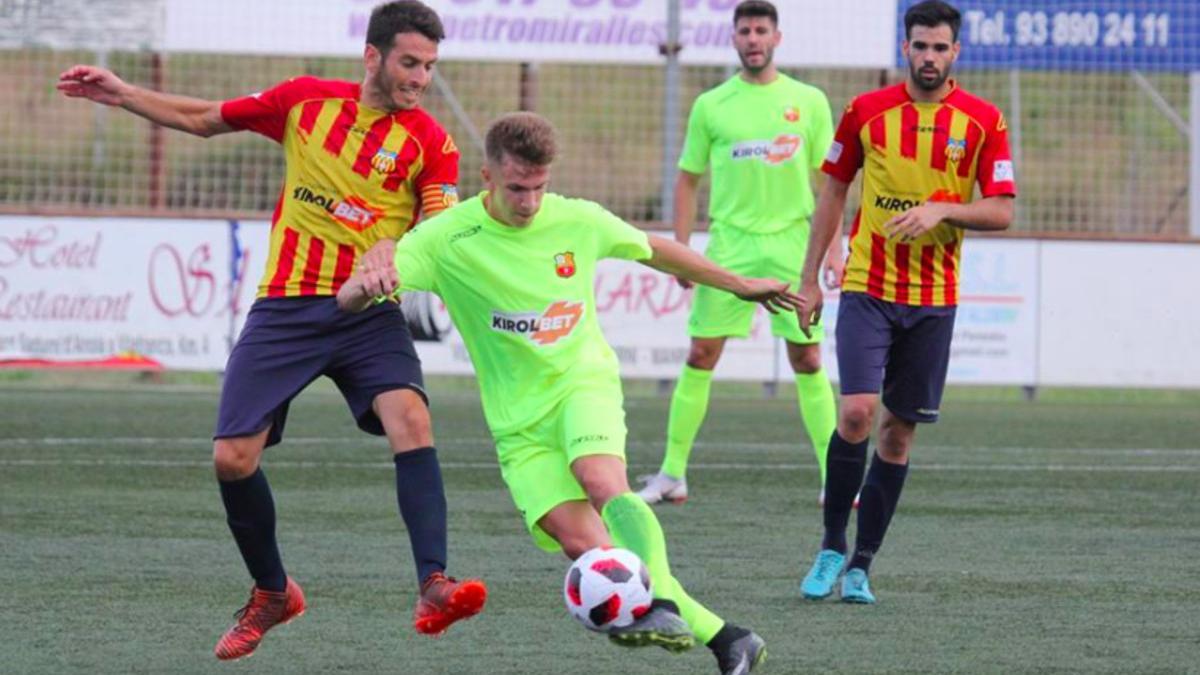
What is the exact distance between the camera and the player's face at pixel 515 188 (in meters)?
5.49

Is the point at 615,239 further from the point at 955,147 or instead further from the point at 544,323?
the point at 955,147

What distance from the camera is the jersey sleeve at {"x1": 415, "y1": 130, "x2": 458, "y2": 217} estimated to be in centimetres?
630

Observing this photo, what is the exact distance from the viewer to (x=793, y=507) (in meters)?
9.61

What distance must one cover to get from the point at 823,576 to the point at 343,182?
205 cm

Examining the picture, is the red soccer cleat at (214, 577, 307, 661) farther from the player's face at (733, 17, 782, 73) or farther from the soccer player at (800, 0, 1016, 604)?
the player's face at (733, 17, 782, 73)

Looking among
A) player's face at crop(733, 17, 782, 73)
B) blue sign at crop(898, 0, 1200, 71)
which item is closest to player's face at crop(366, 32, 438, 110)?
player's face at crop(733, 17, 782, 73)

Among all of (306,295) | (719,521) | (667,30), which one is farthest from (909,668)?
→ (667,30)

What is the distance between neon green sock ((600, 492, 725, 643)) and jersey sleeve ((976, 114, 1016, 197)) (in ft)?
7.40

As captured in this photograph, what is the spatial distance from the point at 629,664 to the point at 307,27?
13.0 metres

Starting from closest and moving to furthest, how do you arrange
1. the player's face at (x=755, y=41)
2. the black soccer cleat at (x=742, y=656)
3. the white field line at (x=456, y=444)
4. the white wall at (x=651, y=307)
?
the black soccer cleat at (x=742, y=656)
the player's face at (x=755, y=41)
the white field line at (x=456, y=444)
the white wall at (x=651, y=307)

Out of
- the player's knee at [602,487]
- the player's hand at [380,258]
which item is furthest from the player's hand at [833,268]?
the player's knee at [602,487]

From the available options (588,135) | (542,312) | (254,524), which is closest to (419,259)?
(542,312)

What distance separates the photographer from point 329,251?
6.35 meters

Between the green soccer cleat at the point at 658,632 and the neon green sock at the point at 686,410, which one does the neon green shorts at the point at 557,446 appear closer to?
the green soccer cleat at the point at 658,632
